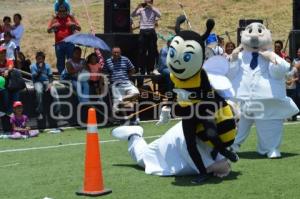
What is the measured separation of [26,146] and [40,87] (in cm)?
231

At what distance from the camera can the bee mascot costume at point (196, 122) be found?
7598mm

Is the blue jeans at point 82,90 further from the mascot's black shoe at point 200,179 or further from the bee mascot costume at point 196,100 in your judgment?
the mascot's black shoe at point 200,179

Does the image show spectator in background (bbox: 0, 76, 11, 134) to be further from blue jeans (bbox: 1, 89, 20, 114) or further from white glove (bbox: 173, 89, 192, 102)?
white glove (bbox: 173, 89, 192, 102)

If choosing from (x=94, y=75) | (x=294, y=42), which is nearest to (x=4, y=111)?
(x=94, y=75)

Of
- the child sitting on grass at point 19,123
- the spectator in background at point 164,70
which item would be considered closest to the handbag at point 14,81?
the child sitting on grass at point 19,123

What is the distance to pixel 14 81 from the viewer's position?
1255cm

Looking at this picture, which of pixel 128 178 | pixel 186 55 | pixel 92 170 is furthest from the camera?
pixel 128 178

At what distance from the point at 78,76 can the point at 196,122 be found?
19.5 ft

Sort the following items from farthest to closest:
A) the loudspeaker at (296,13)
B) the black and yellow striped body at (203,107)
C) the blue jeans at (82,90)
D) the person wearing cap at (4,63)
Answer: the loudspeaker at (296,13), the blue jeans at (82,90), the person wearing cap at (4,63), the black and yellow striped body at (203,107)

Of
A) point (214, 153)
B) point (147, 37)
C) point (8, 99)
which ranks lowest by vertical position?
point (214, 153)

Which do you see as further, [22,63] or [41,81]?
[22,63]

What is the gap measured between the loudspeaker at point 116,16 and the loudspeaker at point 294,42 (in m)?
3.80

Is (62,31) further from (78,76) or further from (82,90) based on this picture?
(82,90)

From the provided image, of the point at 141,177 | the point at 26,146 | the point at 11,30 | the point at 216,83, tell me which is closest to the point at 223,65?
the point at 216,83
